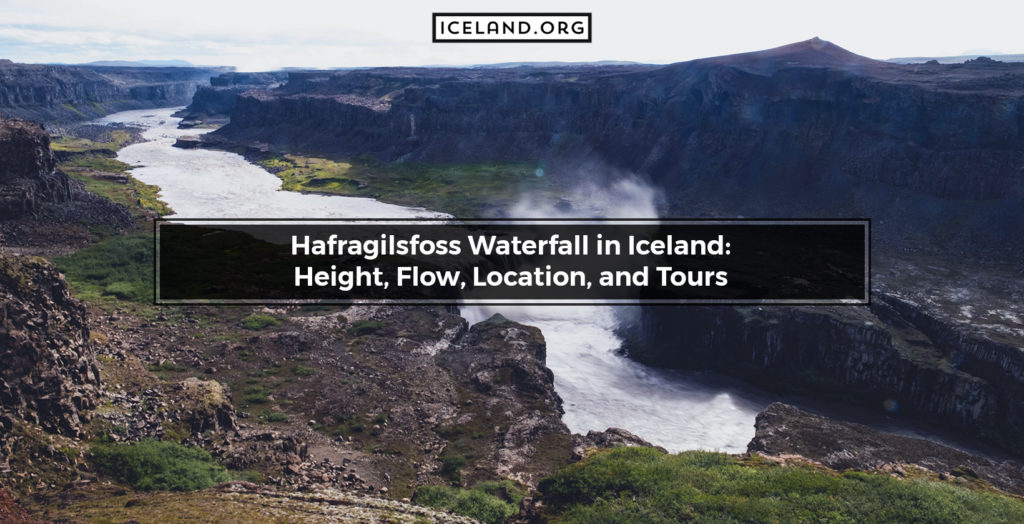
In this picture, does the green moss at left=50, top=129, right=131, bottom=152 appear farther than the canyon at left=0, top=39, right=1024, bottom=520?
Yes

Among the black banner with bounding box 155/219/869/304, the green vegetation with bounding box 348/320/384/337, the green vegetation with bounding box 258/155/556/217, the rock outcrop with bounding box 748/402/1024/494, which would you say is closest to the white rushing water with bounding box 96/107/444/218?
the green vegetation with bounding box 258/155/556/217

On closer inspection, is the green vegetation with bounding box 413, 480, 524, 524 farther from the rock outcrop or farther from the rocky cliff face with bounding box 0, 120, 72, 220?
the rocky cliff face with bounding box 0, 120, 72, 220

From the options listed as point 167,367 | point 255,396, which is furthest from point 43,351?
point 167,367

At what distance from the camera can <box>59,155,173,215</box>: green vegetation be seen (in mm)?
106625

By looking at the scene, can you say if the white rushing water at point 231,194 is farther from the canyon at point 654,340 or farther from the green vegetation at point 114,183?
the green vegetation at point 114,183

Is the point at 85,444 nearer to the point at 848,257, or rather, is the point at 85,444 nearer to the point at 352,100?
the point at 848,257

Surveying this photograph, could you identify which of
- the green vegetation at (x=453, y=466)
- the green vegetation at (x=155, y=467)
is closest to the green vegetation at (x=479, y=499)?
the green vegetation at (x=453, y=466)

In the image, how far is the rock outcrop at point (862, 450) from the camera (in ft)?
131

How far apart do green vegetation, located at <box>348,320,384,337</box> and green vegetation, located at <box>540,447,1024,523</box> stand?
98.5ft

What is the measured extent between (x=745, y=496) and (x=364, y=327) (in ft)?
124

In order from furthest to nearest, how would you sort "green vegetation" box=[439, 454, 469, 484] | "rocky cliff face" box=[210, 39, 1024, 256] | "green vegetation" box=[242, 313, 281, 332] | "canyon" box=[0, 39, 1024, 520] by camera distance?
"rocky cliff face" box=[210, 39, 1024, 256] → "green vegetation" box=[242, 313, 281, 332] → "green vegetation" box=[439, 454, 469, 484] → "canyon" box=[0, 39, 1024, 520]

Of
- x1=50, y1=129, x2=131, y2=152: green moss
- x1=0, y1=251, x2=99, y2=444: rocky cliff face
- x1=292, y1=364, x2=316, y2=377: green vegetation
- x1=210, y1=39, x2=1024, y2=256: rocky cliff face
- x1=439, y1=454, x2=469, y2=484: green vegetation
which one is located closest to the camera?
x1=0, y1=251, x2=99, y2=444: rocky cliff face

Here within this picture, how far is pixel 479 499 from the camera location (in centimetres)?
3409

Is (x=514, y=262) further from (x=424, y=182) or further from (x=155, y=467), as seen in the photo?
(x=155, y=467)
